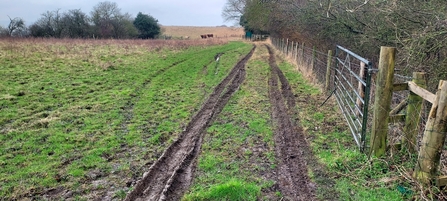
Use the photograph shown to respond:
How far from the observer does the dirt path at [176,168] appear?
4384mm

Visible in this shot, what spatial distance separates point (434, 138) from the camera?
3.69 metres

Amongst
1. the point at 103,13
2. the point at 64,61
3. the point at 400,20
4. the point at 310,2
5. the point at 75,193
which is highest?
the point at 103,13

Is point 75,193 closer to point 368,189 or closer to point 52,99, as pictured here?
point 368,189

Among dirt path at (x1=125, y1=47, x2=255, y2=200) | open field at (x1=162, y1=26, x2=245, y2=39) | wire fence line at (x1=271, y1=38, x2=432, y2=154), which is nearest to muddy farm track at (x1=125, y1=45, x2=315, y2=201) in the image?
dirt path at (x1=125, y1=47, x2=255, y2=200)

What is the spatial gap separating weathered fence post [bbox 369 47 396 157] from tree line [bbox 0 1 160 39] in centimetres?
3274

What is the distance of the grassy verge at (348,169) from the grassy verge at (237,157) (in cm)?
85

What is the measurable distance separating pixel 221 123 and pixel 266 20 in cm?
2099

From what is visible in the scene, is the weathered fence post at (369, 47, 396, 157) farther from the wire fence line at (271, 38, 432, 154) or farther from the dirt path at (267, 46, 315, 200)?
the dirt path at (267, 46, 315, 200)

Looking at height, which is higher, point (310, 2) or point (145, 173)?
point (310, 2)

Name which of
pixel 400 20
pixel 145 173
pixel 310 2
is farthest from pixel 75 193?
pixel 310 2

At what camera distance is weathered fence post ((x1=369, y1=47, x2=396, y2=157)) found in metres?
4.62

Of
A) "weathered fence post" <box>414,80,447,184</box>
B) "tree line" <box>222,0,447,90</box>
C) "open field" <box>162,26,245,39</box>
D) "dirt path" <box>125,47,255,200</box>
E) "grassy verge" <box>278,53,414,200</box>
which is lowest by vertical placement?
"dirt path" <box>125,47,255,200</box>

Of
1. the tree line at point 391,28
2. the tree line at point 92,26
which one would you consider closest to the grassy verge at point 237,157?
the tree line at point 391,28

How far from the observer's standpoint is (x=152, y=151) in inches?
234
